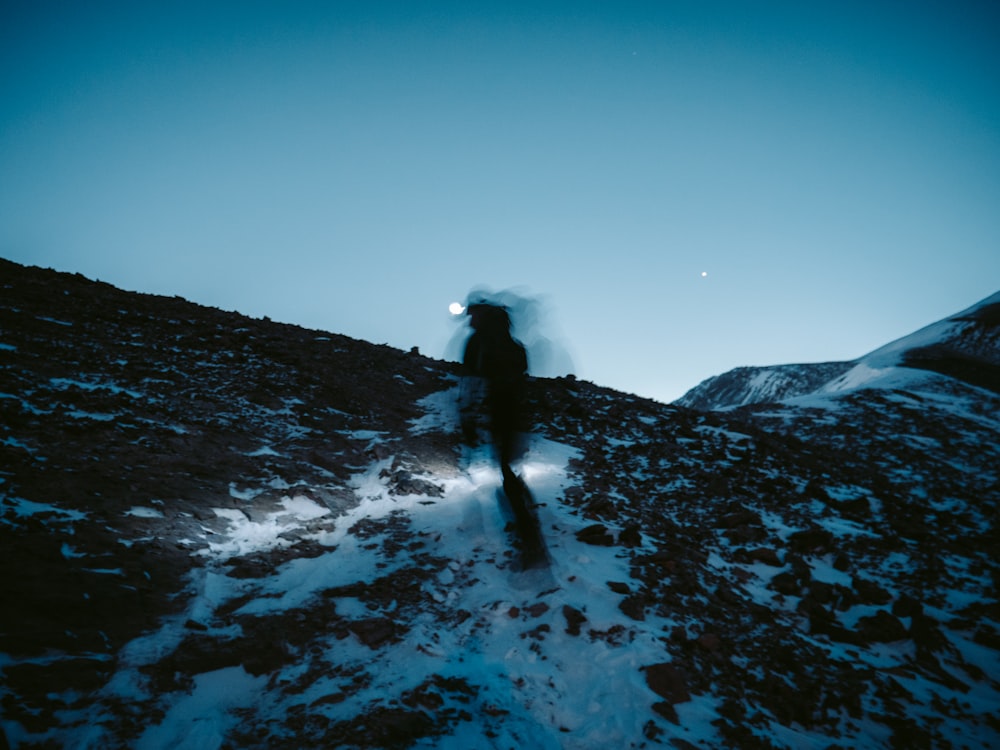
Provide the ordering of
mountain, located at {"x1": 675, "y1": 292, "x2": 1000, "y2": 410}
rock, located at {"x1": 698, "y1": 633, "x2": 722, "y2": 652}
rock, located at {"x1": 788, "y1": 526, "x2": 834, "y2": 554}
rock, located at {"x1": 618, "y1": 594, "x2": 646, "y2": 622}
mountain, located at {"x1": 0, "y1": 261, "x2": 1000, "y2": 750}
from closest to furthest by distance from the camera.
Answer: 1. mountain, located at {"x1": 0, "y1": 261, "x2": 1000, "y2": 750}
2. rock, located at {"x1": 698, "y1": 633, "x2": 722, "y2": 652}
3. rock, located at {"x1": 618, "y1": 594, "x2": 646, "y2": 622}
4. rock, located at {"x1": 788, "y1": 526, "x2": 834, "y2": 554}
5. mountain, located at {"x1": 675, "y1": 292, "x2": 1000, "y2": 410}

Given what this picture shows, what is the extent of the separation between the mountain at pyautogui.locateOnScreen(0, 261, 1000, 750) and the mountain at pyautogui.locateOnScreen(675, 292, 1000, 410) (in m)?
19.7

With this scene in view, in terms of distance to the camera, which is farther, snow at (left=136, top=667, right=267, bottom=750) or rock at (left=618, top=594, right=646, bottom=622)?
A: rock at (left=618, top=594, right=646, bottom=622)

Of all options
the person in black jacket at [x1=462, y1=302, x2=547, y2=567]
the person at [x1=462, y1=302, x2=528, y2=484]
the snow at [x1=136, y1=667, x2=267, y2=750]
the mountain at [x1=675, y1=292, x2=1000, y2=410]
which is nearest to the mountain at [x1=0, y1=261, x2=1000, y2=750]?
the snow at [x1=136, y1=667, x2=267, y2=750]

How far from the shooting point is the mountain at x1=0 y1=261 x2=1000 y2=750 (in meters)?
3.78

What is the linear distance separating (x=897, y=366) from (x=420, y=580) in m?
31.9

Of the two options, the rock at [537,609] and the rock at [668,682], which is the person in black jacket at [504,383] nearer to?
the rock at [537,609]

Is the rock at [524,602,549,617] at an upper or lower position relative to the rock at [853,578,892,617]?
upper

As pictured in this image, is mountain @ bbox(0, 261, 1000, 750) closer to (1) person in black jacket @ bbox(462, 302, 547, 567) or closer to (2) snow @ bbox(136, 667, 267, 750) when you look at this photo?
(2) snow @ bbox(136, 667, 267, 750)

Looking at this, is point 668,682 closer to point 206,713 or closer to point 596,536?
point 596,536

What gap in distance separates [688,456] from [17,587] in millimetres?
10892

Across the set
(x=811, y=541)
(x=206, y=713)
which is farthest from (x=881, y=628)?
(x=206, y=713)

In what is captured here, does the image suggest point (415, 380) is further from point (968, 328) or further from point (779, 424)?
point (968, 328)

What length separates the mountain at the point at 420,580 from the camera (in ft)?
12.4

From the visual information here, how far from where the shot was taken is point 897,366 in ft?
86.4
